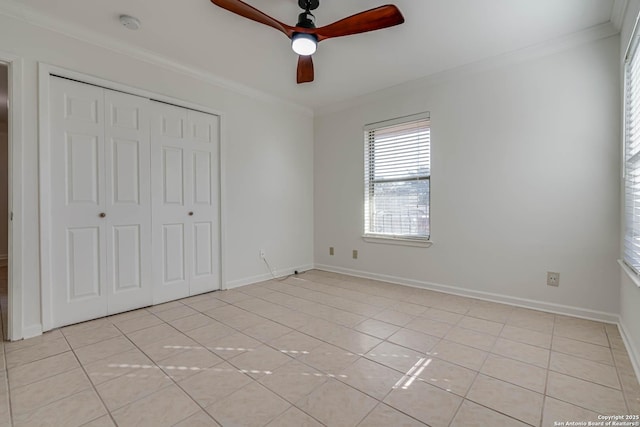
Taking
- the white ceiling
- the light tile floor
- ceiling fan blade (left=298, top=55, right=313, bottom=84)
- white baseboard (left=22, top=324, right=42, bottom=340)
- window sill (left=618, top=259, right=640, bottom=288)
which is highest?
the white ceiling

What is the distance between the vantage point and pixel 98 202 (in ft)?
8.75

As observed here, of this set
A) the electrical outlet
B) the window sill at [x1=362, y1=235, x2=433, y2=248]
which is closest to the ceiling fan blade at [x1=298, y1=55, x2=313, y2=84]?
the window sill at [x1=362, y1=235, x2=433, y2=248]

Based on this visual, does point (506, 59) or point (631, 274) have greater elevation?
point (506, 59)

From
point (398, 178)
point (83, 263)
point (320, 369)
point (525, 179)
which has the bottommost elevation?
point (320, 369)

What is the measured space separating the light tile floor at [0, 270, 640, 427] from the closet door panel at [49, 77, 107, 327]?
0.82 ft

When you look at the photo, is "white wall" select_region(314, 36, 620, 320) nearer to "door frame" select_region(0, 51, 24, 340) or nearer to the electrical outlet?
the electrical outlet

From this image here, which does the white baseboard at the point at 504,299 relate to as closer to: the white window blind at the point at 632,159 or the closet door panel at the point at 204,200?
the white window blind at the point at 632,159

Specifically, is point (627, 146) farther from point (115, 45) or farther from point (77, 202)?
point (77, 202)

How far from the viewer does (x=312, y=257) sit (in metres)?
4.78

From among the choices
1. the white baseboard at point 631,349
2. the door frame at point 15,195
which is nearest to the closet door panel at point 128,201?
the door frame at point 15,195

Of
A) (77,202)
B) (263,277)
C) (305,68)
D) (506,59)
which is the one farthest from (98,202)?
(506,59)

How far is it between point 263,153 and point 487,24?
9.10 ft

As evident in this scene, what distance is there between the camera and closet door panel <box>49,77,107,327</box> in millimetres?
2453

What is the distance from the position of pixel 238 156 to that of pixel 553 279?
3.61m
